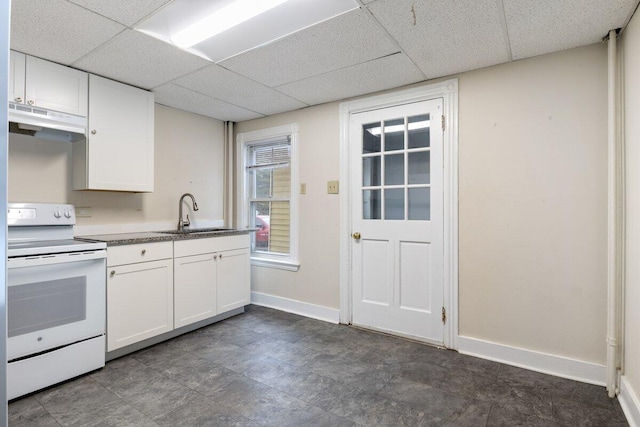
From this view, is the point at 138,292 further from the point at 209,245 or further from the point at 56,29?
the point at 56,29

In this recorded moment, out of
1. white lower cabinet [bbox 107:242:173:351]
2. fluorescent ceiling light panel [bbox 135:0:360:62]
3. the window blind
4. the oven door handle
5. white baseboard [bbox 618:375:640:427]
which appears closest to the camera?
white baseboard [bbox 618:375:640:427]

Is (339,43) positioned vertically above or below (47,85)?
above

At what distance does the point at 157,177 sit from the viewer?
134 inches

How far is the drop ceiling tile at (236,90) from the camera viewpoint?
2.70m

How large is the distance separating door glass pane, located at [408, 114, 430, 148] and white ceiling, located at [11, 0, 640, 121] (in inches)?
12.8

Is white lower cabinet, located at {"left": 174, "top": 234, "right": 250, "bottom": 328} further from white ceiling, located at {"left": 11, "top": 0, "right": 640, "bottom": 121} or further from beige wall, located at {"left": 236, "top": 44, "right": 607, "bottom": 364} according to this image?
beige wall, located at {"left": 236, "top": 44, "right": 607, "bottom": 364}

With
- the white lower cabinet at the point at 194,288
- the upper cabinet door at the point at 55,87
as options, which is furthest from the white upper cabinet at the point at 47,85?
the white lower cabinet at the point at 194,288

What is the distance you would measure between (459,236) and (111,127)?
2969mm

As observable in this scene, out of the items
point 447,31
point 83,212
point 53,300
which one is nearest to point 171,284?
point 53,300

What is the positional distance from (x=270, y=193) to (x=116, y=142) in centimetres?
165

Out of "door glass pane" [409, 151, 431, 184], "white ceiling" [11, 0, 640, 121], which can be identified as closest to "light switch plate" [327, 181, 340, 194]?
"door glass pane" [409, 151, 431, 184]

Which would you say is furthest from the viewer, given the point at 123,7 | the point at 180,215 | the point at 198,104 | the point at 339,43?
Result: the point at 180,215

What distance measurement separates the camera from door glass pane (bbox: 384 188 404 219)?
9.71ft

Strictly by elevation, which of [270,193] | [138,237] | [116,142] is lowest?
[138,237]
